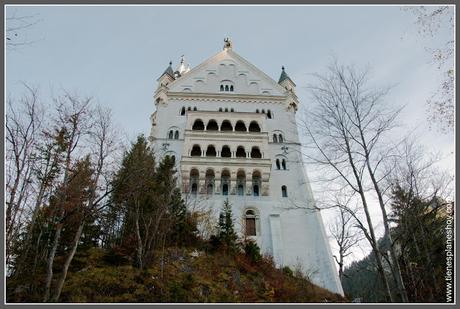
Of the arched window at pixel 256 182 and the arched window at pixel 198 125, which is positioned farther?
the arched window at pixel 198 125

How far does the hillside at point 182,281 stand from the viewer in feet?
44.6

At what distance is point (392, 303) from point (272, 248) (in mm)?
15346

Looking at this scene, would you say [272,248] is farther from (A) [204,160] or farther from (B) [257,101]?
(B) [257,101]

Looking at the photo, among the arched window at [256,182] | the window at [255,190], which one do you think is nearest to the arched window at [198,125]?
the arched window at [256,182]

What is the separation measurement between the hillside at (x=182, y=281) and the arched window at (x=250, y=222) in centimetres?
485

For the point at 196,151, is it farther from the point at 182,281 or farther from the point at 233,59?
the point at 182,281

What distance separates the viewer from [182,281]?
15.5 metres

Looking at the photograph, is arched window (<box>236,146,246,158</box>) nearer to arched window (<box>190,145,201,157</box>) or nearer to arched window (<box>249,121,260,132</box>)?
arched window (<box>249,121,260,132</box>)

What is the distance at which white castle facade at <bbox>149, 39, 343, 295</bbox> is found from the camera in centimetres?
2506

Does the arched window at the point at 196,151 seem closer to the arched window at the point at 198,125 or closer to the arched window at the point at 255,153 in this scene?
the arched window at the point at 198,125

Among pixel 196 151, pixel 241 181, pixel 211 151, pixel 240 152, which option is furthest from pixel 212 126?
pixel 241 181

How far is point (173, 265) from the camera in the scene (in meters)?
17.3

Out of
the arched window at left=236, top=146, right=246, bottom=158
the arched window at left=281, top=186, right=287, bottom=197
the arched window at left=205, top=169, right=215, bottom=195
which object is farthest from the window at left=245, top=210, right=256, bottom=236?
the arched window at left=236, top=146, right=246, bottom=158

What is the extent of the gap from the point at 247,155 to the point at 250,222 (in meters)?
5.71
